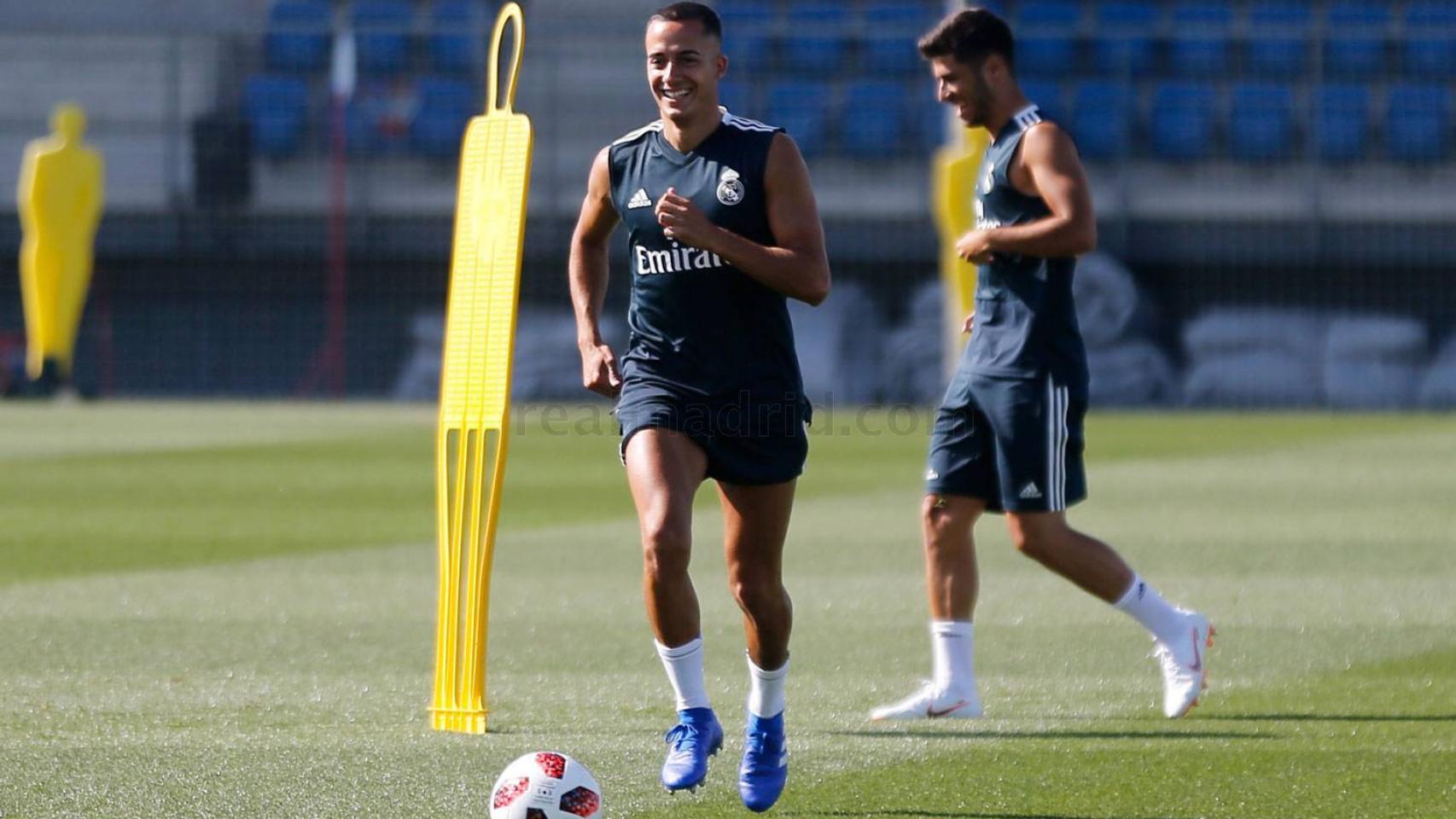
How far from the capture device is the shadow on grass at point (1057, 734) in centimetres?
554

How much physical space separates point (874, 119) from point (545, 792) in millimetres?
22704

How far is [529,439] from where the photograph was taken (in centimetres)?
1847

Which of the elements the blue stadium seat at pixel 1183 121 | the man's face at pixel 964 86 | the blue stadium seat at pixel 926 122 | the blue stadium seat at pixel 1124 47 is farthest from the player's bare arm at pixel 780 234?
the blue stadium seat at pixel 1124 47

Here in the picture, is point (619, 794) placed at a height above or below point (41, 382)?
above

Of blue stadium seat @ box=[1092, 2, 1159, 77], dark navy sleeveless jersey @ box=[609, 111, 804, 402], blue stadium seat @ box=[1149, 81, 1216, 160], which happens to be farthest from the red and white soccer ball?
blue stadium seat @ box=[1092, 2, 1159, 77]

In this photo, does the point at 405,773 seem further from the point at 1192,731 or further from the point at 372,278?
the point at 372,278

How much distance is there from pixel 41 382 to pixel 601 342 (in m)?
20.1

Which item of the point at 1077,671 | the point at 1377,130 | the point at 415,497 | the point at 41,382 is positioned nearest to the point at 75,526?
the point at 415,497

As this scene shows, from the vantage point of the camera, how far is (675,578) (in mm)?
4836

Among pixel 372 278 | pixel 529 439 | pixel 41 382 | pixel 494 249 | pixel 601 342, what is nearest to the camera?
pixel 601 342

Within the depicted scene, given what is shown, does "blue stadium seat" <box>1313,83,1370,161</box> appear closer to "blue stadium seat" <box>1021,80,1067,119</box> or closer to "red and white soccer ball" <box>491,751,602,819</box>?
"blue stadium seat" <box>1021,80,1067,119</box>

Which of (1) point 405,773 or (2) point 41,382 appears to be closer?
(1) point 405,773

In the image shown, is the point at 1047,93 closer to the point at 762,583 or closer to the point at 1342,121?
the point at 1342,121

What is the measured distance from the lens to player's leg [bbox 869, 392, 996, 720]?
599 centimetres
